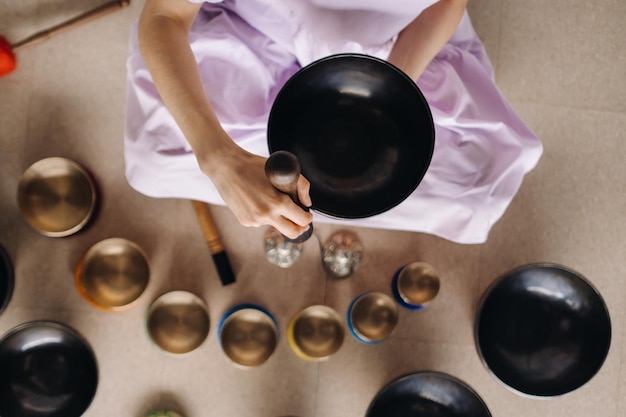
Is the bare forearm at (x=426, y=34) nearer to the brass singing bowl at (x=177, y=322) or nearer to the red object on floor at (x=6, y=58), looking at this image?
the brass singing bowl at (x=177, y=322)

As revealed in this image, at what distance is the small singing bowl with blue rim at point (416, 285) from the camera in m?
1.11

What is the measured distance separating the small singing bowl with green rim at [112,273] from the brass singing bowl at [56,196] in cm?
7

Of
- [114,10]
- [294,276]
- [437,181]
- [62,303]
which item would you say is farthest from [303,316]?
[114,10]

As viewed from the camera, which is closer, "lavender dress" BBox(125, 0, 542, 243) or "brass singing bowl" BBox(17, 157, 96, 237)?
"lavender dress" BBox(125, 0, 542, 243)

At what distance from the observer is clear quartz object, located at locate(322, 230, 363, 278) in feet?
3.68

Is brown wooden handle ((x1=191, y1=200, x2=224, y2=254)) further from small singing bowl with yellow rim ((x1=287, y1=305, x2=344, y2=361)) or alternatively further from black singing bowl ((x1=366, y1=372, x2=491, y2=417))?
black singing bowl ((x1=366, y1=372, x2=491, y2=417))

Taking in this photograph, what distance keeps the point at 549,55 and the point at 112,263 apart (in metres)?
1.16

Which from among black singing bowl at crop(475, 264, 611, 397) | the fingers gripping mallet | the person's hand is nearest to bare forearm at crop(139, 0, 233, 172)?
the person's hand

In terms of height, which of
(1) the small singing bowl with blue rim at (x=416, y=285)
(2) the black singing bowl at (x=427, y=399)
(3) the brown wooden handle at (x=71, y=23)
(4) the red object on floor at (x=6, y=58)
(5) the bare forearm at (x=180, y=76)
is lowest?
(2) the black singing bowl at (x=427, y=399)

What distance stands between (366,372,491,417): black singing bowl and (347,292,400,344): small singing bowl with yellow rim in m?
0.11

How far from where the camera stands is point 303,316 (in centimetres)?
112

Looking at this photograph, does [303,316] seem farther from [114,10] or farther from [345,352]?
[114,10]

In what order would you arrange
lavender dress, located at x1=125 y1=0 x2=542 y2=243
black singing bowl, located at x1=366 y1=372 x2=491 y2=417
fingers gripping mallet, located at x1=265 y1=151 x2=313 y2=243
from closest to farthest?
1. fingers gripping mallet, located at x1=265 y1=151 x2=313 y2=243
2. lavender dress, located at x1=125 y1=0 x2=542 y2=243
3. black singing bowl, located at x1=366 y1=372 x2=491 y2=417

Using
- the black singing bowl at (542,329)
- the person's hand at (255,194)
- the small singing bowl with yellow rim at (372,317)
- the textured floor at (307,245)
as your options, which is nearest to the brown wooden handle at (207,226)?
the textured floor at (307,245)
